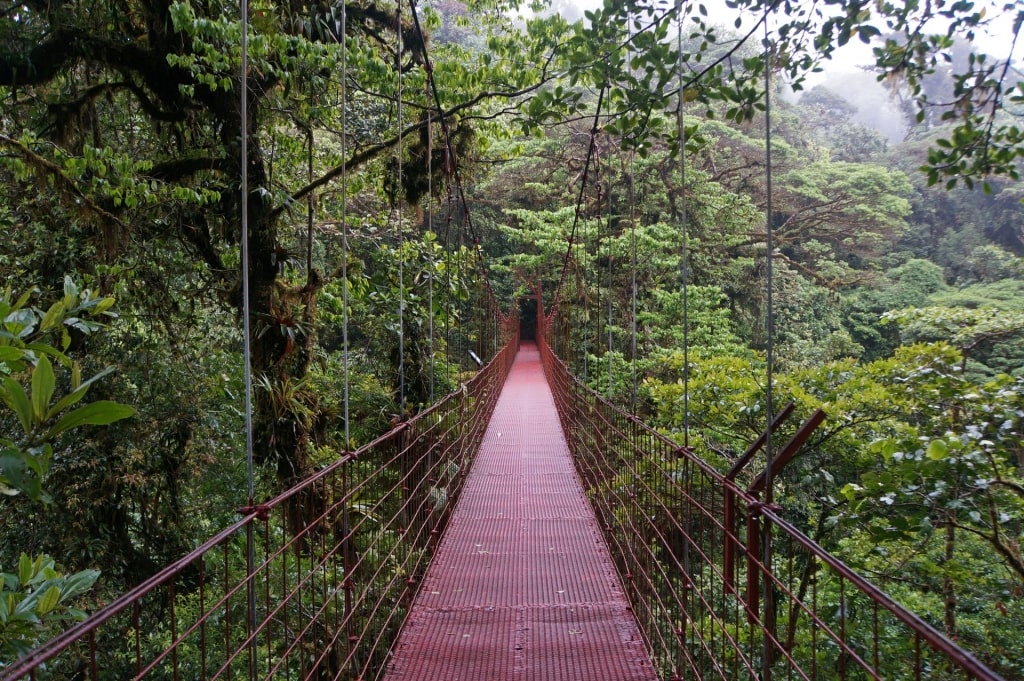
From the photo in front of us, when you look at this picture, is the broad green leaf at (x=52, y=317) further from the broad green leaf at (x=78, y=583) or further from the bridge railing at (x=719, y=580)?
the bridge railing at (x=719, y=580)

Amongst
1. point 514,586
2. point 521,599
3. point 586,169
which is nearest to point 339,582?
point 514,586


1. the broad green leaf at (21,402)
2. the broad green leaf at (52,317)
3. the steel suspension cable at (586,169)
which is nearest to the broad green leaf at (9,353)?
the broad green leaf at (21,402)

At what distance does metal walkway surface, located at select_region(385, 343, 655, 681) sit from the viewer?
6.41 feet

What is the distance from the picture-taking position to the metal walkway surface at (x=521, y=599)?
1.95 meters

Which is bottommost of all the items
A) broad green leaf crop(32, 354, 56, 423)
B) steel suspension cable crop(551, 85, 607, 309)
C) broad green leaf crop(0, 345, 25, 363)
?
broad green leaf crop(32, 354, 56, 423)

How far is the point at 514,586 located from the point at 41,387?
1975 mm

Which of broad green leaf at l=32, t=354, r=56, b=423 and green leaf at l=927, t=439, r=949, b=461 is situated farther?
green leaf at l=927, t=439, r=949, b=461

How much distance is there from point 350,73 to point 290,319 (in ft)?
5.19

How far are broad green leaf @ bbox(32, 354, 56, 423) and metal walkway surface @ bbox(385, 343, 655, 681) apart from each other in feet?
4.23

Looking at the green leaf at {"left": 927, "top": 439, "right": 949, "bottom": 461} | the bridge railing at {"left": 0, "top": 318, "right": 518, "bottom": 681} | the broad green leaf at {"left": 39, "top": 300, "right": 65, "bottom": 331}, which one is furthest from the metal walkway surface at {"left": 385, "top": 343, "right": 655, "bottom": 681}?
the broad green leaf at {"left": 39, "top": 300, "right": 65, "bottom": 331}

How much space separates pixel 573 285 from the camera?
11.2m

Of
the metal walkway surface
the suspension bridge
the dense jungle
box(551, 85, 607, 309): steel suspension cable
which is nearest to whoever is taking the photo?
the suspension bridge

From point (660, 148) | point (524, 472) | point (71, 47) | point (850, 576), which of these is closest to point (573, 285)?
point (660, 148)

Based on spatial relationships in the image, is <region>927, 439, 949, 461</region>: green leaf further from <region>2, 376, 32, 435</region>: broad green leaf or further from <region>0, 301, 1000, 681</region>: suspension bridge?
<region>2, 376, 32, 435</region>: broad green leaf
